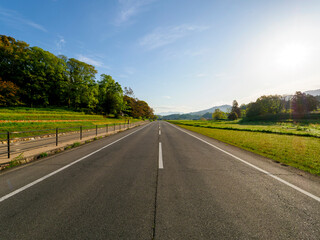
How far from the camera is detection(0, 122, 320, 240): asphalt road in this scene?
1.96m

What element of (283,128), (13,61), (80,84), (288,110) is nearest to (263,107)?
(288,110)

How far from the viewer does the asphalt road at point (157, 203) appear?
6.44 feet

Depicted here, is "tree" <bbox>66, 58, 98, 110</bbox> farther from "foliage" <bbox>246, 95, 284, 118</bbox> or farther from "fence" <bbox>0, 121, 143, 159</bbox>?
"foliage" <bbox>246, 95, 284, 118</bbox>

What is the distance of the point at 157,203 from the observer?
2.65m

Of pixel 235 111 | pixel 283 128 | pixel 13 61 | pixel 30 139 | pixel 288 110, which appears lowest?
pixel 30 139

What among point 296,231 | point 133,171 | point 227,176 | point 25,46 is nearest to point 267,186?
point 227,176

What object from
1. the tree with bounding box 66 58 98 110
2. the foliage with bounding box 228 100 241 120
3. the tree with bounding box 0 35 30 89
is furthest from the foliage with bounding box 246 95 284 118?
the tree with bounding box 0 35 30 89

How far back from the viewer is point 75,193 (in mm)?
2996

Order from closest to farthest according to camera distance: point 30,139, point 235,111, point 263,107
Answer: point 30,139
point 263,107
point 235,111

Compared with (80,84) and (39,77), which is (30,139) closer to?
(39,77)

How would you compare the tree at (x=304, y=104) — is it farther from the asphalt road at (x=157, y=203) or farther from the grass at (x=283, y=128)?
the asphalt road at (x=157, y=203)

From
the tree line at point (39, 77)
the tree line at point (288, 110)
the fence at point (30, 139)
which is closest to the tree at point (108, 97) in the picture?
the tree line at point (39, 77)

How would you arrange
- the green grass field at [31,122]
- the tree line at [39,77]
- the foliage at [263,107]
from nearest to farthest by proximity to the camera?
the green grass field at [31,122] < the tree line at [39,77] < the foliage at [263,107]

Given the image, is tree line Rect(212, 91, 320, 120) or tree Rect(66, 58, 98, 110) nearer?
tree Rect(66, 58, 98, 110)
